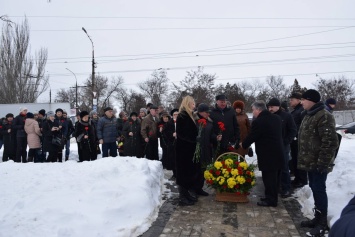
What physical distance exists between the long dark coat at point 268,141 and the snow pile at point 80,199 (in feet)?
6.77

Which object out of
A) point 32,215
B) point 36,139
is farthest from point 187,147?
point 36,139

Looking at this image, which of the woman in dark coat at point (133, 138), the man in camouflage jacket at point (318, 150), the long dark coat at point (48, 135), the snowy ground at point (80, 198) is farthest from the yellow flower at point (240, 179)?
the long dark coat at point (48, 135)

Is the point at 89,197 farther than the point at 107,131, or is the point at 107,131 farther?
the point at 107,131

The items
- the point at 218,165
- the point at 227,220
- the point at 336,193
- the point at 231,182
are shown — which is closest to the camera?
the point at 227,220

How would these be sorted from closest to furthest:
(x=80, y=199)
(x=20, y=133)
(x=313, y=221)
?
(x=313, y=221), (x=80, y=199), (x=20, y=133)

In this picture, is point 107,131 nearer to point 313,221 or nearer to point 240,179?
point 240,179

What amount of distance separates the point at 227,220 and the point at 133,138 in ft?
18.6

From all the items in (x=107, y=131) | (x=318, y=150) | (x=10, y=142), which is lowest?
(x=10, y=142)

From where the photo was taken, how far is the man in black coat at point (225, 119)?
26.8 feet

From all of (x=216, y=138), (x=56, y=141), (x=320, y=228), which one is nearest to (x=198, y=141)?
(x=216, y=138)

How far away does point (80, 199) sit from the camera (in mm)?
5750

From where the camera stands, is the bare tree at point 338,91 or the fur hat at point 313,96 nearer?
the fur hat at point 313,96

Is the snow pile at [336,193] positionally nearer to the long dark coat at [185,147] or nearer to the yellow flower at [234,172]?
the yellow flower at [234,172]

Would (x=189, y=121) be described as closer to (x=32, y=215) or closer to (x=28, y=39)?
(x=32, y=215)
